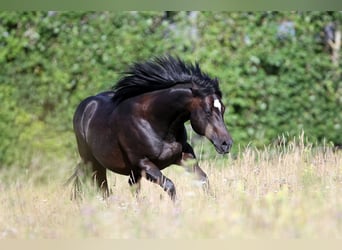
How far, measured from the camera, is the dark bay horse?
15.0 ft

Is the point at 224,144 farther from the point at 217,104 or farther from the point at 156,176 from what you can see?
the point at 156,176

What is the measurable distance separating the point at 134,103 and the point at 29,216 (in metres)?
0.98

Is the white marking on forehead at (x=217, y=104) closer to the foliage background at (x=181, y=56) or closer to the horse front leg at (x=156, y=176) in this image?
the horse front leg at (x=156, y=176)

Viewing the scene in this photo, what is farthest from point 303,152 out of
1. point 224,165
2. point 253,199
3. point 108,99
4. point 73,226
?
point 73,226

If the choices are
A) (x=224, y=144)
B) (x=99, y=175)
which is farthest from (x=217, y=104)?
(x=99, y=175)

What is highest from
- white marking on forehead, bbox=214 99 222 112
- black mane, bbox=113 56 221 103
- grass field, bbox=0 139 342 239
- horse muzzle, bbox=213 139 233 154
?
black mane, bbox=113 56 221 103

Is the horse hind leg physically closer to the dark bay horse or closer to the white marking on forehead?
the dark bay horse

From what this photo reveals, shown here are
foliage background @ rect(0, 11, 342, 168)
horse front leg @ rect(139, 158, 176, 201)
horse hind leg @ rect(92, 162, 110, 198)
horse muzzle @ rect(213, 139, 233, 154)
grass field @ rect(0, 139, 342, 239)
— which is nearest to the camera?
grass field @ rect(0, 139, 342, 239)

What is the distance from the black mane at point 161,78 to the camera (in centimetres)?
467

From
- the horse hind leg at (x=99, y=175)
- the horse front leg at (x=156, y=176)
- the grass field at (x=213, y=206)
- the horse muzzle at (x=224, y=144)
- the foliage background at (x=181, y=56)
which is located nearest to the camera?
the grass field at (x=213, y=206)

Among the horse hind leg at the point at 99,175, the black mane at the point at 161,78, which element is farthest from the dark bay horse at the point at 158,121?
the horse hind leg at the point at 99,175

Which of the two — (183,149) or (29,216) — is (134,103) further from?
(29,216)

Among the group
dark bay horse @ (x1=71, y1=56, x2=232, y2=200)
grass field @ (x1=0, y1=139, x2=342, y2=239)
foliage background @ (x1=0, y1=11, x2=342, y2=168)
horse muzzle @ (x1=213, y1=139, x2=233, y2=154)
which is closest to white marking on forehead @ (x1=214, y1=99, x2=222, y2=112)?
dark bay horse @ (x1=71, y1=56, x2=232, y2=200)

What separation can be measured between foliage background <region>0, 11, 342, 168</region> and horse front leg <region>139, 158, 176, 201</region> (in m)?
1.93
